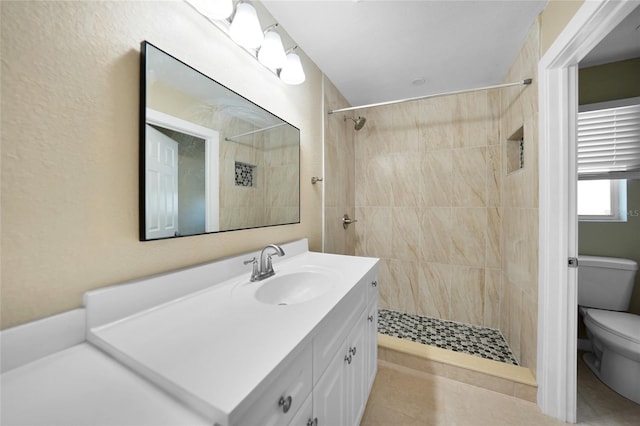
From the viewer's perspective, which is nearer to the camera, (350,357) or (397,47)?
(350,357)

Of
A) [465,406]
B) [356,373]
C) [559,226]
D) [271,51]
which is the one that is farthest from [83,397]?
[559,226]

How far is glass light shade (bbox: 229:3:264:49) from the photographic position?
97cm

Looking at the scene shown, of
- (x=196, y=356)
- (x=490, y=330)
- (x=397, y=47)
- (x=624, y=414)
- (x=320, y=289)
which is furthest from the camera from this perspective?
(x=490, y=330)

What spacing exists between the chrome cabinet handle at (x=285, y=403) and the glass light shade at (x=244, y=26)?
129cm

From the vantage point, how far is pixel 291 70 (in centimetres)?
129

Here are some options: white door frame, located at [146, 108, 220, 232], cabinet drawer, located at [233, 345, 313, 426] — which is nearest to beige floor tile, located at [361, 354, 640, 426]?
cabinet drawer, located at [233, 345, 313, 426]

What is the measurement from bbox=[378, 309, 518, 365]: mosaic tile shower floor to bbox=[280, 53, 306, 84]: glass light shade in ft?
6.65

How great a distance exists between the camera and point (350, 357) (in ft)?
3.09

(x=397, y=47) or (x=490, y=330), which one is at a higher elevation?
(x=397, y=47)

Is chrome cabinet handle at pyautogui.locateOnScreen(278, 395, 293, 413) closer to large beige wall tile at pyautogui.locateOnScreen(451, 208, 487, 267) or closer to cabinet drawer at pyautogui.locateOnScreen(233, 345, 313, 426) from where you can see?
cabinet drawer at pyautogui.locateOnScreen(233, 345, 313, 426)

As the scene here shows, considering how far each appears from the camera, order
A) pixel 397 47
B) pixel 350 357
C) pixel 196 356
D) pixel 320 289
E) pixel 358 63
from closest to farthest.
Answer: pixel 196 356, pixel 350 357, pixel 320 289, pixel 397 47, pixel 358 63

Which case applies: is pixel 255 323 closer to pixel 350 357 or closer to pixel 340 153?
pixel 350 357

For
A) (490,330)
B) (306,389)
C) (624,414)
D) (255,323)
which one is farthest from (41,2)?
(490,330)

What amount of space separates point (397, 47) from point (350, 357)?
1851 mm
